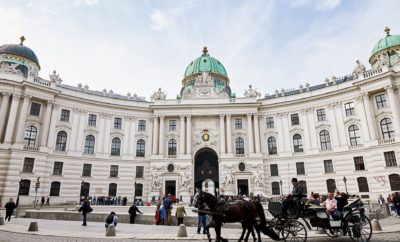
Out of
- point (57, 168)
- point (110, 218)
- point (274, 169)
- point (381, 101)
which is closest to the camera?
point (110, 218)

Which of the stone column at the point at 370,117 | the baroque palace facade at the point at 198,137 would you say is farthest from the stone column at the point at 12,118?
the stone column at the point at 370,117

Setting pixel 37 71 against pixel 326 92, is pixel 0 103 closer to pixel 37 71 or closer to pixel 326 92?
pixel 37 71

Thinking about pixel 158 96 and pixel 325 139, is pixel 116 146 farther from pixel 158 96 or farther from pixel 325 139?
pixel 325 139

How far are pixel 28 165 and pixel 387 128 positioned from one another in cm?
4889

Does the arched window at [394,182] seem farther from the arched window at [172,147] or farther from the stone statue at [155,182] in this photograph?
the stone statue at [155,182]

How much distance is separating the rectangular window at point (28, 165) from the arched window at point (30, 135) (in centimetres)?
249

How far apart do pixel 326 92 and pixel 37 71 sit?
4832 centimetres

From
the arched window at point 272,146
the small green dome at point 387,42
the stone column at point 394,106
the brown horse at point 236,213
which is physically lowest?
the brown horse at point 236,213

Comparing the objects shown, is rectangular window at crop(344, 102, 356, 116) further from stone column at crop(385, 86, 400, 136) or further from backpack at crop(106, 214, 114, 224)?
backpack at crop(106, 214, 114, 224)

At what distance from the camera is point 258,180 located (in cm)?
3816

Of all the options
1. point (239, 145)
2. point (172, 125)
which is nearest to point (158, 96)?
point (172, 125)

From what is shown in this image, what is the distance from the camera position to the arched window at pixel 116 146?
4053 cm

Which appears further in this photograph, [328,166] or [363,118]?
[328,166]

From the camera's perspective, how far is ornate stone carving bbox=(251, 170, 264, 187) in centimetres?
3801
